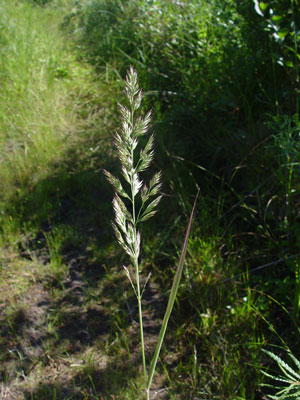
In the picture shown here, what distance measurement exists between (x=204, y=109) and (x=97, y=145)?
88 centimetres

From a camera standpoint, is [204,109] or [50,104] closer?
[204,109]

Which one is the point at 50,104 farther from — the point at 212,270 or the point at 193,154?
the point at 212,270

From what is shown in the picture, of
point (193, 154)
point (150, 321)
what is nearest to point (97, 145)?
point (193, 154)

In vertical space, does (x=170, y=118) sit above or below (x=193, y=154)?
above

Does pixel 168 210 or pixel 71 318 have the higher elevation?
pixel 168 210

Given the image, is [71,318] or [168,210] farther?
[168,210]

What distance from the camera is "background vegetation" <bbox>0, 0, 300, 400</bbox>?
1.83 meters

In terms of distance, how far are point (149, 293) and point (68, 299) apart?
1.52 ft

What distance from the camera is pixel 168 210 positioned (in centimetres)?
255

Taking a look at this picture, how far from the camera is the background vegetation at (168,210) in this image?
71.9 inches

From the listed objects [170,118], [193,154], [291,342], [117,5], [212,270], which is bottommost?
[291,342]

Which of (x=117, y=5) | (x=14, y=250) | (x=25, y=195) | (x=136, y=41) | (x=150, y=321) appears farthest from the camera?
(x=117, y=5)

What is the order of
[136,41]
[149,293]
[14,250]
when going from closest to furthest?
[149,293] → [14,250] → [136,41]

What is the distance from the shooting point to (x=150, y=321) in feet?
6.69
